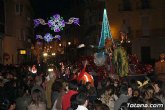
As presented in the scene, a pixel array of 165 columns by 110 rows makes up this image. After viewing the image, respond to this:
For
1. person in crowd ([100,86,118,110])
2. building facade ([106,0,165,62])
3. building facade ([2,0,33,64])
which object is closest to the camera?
person in crowd ([100,86,118,110])

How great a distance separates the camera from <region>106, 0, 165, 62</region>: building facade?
162 feet

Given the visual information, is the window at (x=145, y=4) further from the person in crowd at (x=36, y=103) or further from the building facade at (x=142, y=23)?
the person in crowd at (x=36, y=103)

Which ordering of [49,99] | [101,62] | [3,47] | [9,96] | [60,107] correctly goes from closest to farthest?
[60,107] < [9,96] < [49,99] < [101,62] < [3,47]

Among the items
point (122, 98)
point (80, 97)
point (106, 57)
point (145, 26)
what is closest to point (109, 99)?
point (122, 98)

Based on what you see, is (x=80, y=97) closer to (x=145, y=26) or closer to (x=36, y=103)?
(x=36, y=103)

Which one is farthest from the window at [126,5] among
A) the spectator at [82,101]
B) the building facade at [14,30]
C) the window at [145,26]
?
the spectator at [82,101]

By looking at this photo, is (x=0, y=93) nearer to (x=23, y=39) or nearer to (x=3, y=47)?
(x=3, y=47)

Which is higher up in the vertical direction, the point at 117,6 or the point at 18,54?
the point at 117,6

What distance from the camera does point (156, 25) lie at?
49.6 meters

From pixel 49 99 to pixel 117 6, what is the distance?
39226 millimetres

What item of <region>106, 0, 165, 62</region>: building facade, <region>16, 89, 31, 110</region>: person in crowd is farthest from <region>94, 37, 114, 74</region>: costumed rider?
<region>106, 0, 165, 62</region>: building facade

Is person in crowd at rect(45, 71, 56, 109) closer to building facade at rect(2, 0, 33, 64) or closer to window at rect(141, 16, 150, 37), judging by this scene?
building facade at rect(2, 0, 33, 64)

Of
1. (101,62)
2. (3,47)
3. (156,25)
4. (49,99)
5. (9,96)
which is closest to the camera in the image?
(9,96)

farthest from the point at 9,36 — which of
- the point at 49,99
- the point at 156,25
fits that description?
the point at 49,99
